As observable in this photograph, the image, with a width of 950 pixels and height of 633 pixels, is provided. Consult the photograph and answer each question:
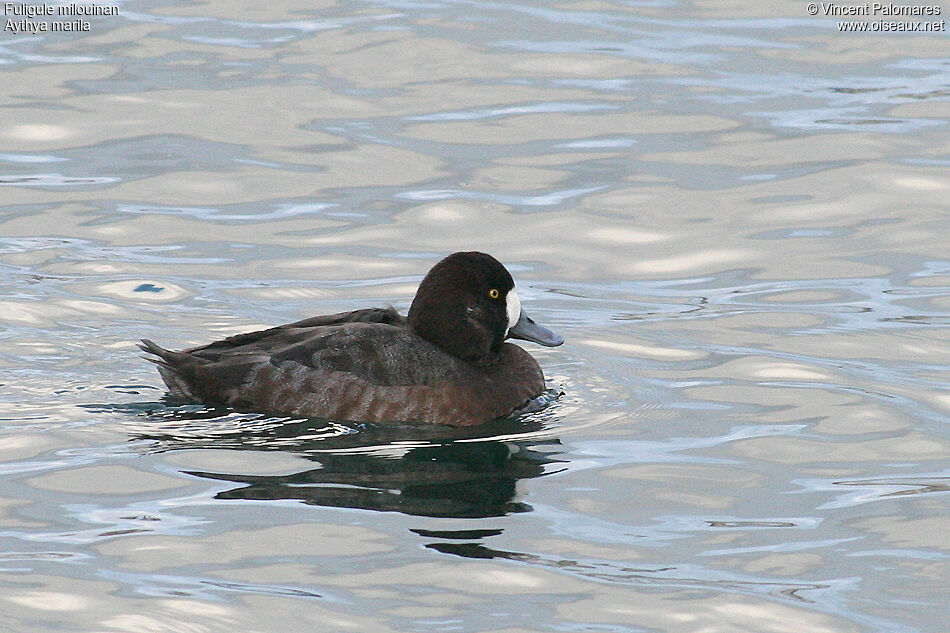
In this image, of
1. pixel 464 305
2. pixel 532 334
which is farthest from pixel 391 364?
pixel 532 334

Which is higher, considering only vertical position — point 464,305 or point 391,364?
point 464,305

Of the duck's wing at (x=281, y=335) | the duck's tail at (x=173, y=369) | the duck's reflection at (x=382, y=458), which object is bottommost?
the duck's reflection at (x=382, y=458)

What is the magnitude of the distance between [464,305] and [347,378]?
724mm

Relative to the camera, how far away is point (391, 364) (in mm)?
7578

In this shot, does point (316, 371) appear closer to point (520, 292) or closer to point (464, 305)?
point (464, 305)

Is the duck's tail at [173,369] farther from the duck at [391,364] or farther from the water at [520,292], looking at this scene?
the water at [520,292]

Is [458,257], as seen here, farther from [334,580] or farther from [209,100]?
[209,100]

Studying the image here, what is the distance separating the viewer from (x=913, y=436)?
294 inches

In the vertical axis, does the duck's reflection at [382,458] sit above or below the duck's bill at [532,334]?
below

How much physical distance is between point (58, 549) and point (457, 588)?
1.49 metres

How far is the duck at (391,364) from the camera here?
7.50 m

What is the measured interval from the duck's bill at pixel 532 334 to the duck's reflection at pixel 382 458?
1.85 ft

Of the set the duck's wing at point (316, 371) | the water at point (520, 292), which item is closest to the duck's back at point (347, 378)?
the duck's wing at point (316, 371)

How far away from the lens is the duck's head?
308 inches
